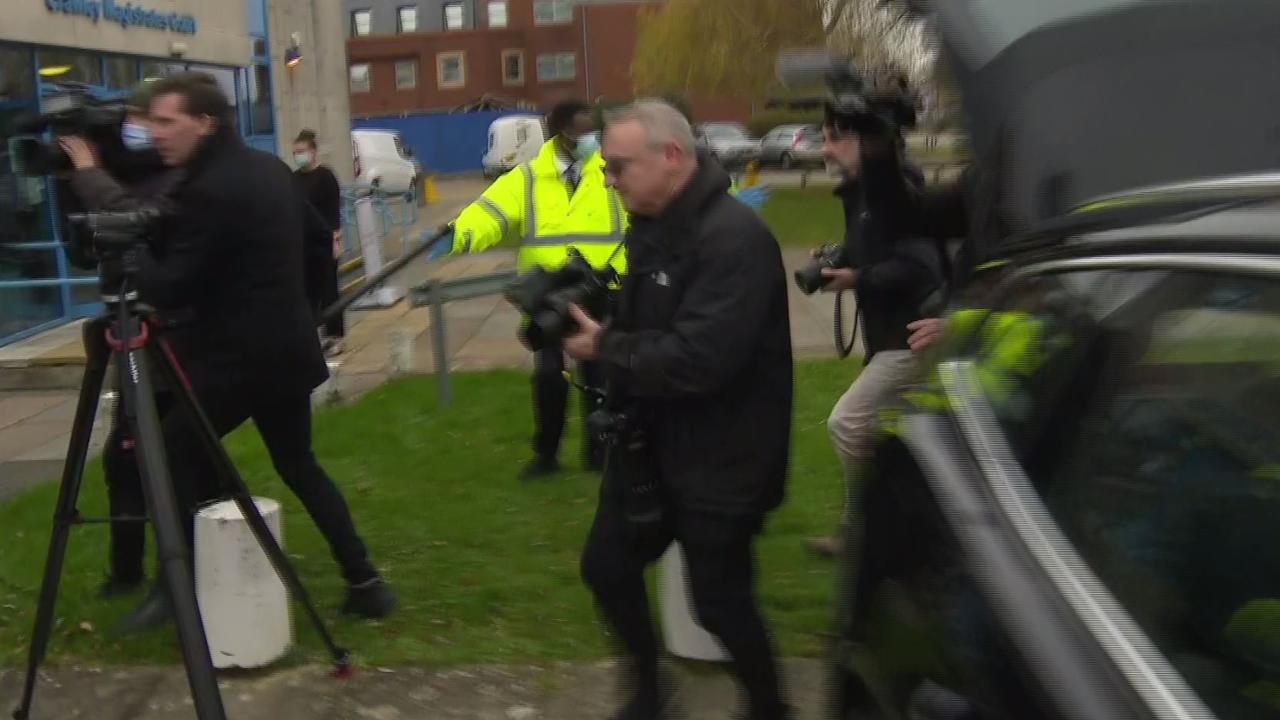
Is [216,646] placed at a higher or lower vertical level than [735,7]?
lower

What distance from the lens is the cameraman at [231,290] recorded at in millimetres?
4293

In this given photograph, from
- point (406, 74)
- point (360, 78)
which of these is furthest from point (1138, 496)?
point (360, 78)

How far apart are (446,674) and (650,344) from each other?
164cm

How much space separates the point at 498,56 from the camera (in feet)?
196

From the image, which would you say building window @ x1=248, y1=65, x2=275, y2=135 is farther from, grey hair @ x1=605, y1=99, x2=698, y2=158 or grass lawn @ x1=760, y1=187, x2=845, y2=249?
grey hair @ x1=605, y1=99, x2=698, y2=158

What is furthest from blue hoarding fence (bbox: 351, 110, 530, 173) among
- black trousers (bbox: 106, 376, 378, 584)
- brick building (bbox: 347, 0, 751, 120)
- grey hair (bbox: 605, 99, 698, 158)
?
grey hair (bbox: 605, 99, 698, 158)

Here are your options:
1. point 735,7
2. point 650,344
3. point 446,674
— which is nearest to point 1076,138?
point 650,344

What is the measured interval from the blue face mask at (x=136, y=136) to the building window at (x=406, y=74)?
58.6m

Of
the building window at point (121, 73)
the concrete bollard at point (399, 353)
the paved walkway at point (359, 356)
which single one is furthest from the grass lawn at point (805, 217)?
the concrete bollard at point (399, 353)

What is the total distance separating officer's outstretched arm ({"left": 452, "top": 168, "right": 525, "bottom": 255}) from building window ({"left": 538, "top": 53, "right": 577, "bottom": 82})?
53.4 m

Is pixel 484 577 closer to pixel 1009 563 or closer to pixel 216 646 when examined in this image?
pixel 216 646

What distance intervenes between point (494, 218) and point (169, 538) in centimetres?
250

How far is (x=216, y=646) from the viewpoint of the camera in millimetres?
4359

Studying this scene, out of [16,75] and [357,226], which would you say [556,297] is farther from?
[357,226]
